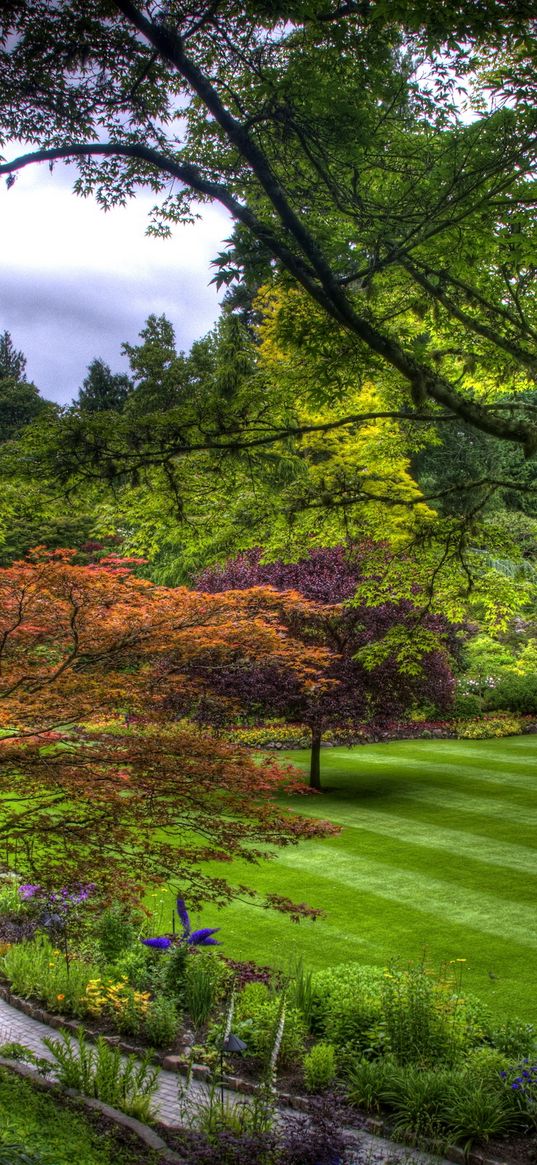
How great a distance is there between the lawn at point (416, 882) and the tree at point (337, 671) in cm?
173

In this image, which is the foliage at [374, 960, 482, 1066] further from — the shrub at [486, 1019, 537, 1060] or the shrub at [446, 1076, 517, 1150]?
the shrub at [446, 1076, 517, 1150]

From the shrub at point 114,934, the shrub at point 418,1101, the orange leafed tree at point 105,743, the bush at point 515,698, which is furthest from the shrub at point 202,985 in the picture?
the bush at point 515,698

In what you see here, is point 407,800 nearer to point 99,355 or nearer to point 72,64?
point 72,64

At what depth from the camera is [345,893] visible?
1057 centimetres

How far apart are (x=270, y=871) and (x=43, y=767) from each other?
6499 millimetres

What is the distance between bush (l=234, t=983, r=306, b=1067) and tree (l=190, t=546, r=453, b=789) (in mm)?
7566

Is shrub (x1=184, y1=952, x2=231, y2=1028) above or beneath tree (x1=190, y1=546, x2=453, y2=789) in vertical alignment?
beneath

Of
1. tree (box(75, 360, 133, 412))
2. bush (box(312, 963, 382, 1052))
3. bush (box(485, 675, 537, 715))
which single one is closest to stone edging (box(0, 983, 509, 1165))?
bush (box(312, 963, 382, 1052))

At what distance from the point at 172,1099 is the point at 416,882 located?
5.65 m

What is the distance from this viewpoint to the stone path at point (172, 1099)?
5.18 m

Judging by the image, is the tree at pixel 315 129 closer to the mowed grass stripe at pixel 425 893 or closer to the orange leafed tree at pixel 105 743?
the orange leafed tree at pixel 105 743

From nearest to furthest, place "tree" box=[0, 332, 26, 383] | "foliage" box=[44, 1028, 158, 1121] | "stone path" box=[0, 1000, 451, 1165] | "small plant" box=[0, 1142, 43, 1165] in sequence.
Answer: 1. "small plant" box=[0, 1142, 43, 1165]
2. "stone path" box=[0, 1000, 451, 1165]
3. "foliage" box=[44, 1028, 158, 1121]
4. "tree" box=[0, 332, 26, 383]

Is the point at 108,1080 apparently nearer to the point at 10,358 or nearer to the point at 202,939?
the point at 202,939

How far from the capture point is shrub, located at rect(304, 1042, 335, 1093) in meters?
6.11
